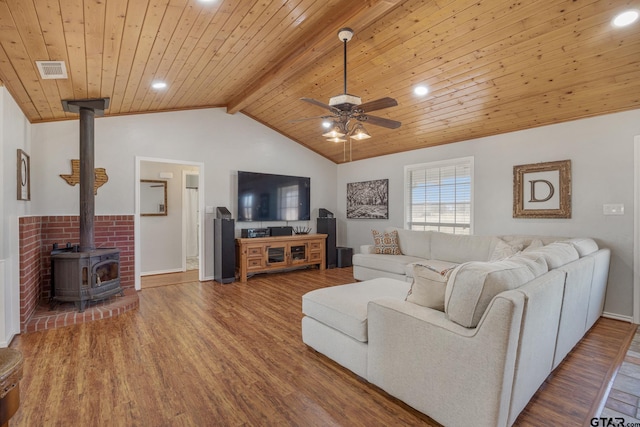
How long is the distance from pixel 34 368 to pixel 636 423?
4.13 meters

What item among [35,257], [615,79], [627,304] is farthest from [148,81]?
[627,304]

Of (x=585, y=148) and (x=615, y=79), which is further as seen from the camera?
(x=585, y=148)

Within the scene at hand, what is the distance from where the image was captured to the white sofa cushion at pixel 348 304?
7.43 ft

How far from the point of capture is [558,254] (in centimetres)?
242

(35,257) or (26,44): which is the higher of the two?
(26,44)

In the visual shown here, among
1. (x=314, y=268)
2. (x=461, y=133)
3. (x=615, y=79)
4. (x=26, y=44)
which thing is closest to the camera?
(x=26, y=44)

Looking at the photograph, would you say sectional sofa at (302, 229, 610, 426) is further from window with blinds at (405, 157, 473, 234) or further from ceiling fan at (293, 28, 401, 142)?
window with blinds at (405, 157, 473, 234)

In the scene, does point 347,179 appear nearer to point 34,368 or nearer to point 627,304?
point 627,304

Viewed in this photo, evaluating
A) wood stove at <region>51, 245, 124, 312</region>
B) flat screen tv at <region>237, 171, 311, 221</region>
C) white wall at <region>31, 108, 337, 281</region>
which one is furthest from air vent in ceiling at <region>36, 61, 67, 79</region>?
flat screen tv at <region>237, 171, 311, 221</region>

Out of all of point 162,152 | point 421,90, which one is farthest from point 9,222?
point 421,90

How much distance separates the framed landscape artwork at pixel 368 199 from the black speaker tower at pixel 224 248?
2.80 m

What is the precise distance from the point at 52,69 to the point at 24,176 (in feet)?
5.02

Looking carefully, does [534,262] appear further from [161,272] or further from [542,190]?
[161,272]

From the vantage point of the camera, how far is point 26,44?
2277 mm
